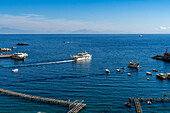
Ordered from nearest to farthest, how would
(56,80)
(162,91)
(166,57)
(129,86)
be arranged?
(162,91)
(129,86)
(56,80)
(166,57)

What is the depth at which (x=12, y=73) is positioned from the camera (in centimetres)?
10675

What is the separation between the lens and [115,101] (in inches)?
2598

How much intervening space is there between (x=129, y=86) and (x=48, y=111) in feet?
133

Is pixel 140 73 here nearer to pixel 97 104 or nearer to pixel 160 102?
pixel 160 102

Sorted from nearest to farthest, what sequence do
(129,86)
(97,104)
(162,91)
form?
(97,104)
(162,91)
(129,86)

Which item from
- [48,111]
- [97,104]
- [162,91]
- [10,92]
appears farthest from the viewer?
[162,91]

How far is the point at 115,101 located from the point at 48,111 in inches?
906

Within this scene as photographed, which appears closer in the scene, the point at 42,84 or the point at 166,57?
the point at 42,84

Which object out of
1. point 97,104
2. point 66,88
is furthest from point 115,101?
point 66,88

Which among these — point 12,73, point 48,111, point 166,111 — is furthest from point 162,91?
point 12,73

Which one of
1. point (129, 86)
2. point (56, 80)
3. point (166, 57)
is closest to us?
point (129, 86)

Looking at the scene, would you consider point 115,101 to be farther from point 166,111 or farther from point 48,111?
point 48,111

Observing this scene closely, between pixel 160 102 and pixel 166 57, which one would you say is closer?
pixel 160 102

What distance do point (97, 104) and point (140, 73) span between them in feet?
179
